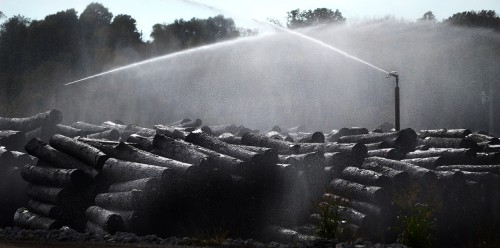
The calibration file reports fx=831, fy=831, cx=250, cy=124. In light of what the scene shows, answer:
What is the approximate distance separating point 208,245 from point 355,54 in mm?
43667

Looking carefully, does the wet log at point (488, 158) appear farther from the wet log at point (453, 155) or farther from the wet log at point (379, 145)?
the wet log at point (379, 145)

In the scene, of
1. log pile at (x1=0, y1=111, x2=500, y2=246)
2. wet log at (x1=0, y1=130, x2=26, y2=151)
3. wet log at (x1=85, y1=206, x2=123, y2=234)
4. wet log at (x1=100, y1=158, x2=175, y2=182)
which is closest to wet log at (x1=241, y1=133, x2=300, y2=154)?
log pile at (x1=0, y1=111, x2=500, y2=246)

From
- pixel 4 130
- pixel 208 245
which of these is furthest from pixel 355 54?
pixel 208 245

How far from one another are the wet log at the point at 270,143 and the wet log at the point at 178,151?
2896 millimetres

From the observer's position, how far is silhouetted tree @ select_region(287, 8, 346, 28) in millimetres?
73438

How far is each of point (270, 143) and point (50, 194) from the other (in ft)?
20.6

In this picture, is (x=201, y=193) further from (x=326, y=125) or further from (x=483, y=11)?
(x=483, y=11)

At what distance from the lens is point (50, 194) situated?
68.8 ft

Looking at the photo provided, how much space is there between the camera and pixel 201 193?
779 inches

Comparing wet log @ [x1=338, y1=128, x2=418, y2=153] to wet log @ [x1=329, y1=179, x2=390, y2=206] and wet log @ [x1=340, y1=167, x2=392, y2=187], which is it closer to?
wet log @ [x1=340, y1=167, x2=392, y2=187]

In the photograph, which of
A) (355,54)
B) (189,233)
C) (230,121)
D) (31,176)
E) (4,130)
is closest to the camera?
(189,233)

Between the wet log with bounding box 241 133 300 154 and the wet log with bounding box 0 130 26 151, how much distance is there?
8037 millimetres

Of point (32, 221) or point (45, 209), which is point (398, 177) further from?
point (32, 221)

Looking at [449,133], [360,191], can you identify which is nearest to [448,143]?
[449,133]
